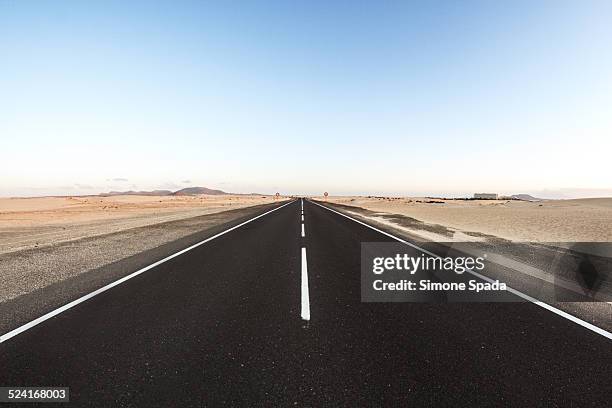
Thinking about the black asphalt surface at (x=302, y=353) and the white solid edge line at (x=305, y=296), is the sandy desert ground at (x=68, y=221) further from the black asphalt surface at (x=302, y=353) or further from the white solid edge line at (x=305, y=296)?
the white solid edge line at (x=305, y=296)

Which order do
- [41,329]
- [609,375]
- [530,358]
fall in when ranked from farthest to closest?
[41,329] → [530,358] → [609,375]

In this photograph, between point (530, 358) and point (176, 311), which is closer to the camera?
point (530, 358)

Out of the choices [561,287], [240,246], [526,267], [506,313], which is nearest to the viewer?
[506,313]

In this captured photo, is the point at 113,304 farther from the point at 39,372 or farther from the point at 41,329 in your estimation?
the point at 39,372

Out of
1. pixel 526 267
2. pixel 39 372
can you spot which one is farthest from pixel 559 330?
pixel 39 372

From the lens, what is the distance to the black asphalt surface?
2889 mm

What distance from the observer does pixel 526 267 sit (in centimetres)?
801

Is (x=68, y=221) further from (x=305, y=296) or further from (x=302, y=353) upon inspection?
(x=302, y=353)

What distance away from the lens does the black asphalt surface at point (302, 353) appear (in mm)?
2889

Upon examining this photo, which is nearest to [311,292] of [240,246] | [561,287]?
[561,287]

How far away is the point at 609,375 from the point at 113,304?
21.8 feet

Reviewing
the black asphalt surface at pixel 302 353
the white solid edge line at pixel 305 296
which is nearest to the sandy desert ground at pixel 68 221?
the black asphalt surface at pixel 302 353

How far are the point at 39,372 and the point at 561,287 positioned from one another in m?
8.54

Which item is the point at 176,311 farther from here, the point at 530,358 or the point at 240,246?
the point at 240,246
